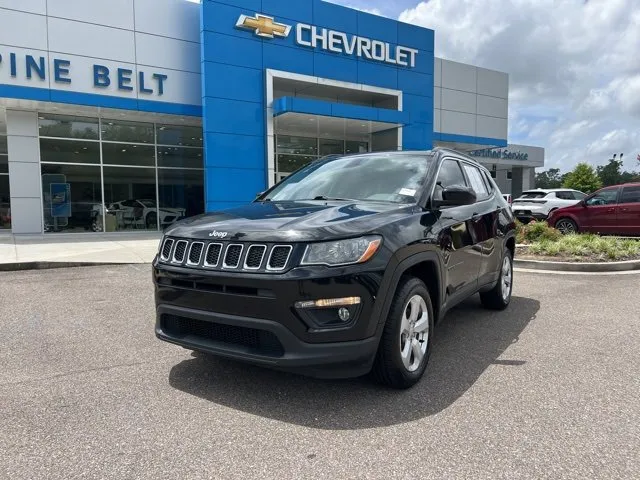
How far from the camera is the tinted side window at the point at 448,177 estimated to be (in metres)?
4.28

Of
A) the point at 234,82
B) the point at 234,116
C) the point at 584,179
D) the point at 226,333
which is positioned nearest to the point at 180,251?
the point at 226,333

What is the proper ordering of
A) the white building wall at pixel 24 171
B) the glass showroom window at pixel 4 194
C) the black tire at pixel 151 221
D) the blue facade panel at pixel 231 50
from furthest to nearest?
the glass showroom window at pixel 4 194 → the black tire at pixel 151 221 → the blue facade panel at pixel 231 50 → the white building wall at pixel 24 171

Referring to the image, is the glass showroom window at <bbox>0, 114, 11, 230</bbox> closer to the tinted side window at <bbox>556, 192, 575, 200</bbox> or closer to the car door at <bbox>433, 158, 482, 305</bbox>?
the car door at <bbox>433, 158, 482, 305</bbox>

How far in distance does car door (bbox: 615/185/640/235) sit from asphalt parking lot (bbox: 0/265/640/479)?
8743 millimetres

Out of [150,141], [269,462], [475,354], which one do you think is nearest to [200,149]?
[150,141]

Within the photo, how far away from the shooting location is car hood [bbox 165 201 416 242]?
10.2ft

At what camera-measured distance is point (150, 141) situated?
59.3ft

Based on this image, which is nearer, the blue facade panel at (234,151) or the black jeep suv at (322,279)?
the black jeep suv at (322,279)

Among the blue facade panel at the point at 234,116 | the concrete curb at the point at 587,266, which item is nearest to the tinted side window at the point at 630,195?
the concrete curb at the point at 587,266

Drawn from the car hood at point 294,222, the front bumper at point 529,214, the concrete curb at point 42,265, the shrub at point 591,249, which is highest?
the car hood at point 294,222

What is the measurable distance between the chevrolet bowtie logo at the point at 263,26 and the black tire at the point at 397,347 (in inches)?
598

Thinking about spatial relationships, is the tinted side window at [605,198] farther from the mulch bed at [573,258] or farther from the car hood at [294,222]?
the car hood at [294,222]

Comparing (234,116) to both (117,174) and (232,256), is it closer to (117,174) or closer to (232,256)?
(117,174)

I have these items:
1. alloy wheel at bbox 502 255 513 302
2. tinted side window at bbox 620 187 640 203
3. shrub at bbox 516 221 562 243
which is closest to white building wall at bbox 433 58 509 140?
tinted side window at bbox 620 187 640 203
